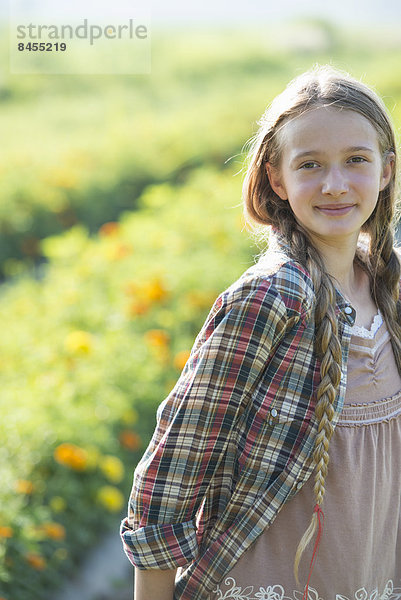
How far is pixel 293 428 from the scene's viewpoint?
1207mm

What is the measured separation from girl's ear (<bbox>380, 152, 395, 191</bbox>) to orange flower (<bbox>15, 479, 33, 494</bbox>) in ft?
5.49

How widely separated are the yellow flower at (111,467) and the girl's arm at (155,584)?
1.52m

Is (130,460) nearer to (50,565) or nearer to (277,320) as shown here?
(50,565)

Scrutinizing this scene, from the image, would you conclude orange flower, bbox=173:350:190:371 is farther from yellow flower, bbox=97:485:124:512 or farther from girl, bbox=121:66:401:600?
girl, bbox=121:66:401:600

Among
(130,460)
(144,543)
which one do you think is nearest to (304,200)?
(144,543)

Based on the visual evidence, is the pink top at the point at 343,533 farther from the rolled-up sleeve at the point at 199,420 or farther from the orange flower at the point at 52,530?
the orange flower at the point at 52,530

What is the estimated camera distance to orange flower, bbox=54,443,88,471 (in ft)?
8.64

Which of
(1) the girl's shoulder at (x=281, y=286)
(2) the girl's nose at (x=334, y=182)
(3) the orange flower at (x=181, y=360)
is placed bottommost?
(3) the orange flower at (x=181, y=360)

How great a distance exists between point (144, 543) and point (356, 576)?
37 centimetres

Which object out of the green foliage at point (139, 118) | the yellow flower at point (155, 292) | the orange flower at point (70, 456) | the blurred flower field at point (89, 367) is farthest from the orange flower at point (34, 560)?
the green foliage at point (139, 118)

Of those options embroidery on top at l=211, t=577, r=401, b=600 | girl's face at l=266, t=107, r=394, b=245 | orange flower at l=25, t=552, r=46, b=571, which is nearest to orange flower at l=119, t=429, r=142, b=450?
orange flower at l=25, t=552, r=46, b=571

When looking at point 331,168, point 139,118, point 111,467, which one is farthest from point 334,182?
point 139,118

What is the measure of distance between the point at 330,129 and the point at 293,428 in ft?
1.74

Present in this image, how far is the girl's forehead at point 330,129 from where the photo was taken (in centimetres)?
127
